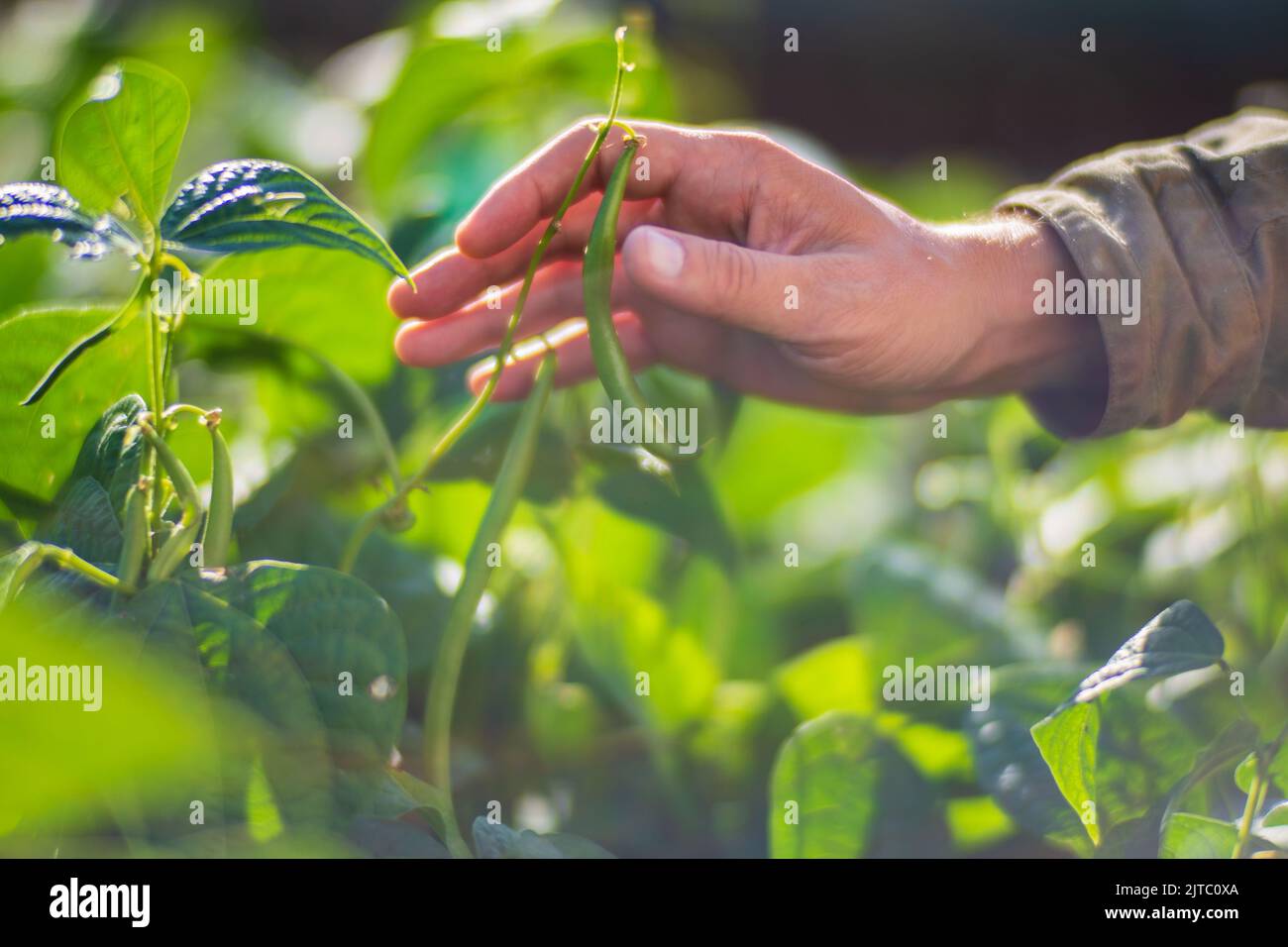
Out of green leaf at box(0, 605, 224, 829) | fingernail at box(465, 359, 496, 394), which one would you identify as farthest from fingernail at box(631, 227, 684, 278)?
green leaf at box(0, 605, 224, 829)

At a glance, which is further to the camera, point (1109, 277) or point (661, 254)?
point (1109, 277)

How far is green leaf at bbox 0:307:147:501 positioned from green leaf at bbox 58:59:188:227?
48 millimetres

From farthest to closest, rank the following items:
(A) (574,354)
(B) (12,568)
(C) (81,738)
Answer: (A) (574,354)
(B) (12,568)
(C) (81,738)

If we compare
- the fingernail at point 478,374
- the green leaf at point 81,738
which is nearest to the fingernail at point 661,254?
the fingernail at point 478,374

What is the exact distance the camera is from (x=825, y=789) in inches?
16.8

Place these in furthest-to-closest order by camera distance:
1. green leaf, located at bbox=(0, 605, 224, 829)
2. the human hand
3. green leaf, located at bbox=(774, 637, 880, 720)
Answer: green leaf, located at bbox=(774, 637, 880, 720), the human hand, green leaf, located at bbox=(0, 605, 224, 829)

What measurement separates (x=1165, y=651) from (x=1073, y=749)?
1.8 inches

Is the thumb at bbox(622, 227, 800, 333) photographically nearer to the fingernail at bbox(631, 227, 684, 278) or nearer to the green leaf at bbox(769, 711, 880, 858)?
the fingernail at bbox(631, 227, 684, 278)

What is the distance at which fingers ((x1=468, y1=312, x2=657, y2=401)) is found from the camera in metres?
0.49

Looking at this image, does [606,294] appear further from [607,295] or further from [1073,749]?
[1073,749]

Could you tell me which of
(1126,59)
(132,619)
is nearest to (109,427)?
(132,619)

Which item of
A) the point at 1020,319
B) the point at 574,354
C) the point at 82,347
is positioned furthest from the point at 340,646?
the point at 1020,319

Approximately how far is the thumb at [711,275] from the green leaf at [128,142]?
0.15m
